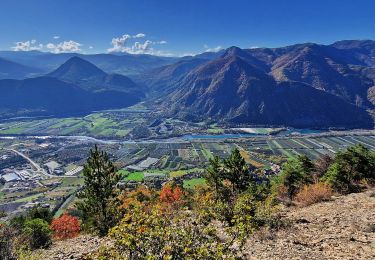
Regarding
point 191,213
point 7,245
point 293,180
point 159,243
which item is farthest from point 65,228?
point 159,243

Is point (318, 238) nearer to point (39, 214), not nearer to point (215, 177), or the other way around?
point (215, 177)

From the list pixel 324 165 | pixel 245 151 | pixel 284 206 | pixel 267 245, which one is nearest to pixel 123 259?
pixel 267 245

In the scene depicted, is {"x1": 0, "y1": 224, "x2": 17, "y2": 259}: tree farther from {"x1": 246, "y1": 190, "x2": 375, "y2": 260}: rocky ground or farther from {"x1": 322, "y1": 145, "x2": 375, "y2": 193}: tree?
{"x1": 322, "y1": 145, "x2": 375, "y2": 193}: tree

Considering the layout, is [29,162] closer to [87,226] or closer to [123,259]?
[87,226]

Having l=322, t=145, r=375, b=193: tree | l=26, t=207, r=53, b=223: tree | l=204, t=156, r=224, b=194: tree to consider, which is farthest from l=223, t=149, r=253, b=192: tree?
l=26, t=207, r=53, b=223: tree

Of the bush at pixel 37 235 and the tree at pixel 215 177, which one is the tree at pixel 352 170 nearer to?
the tree at pixel 215 177

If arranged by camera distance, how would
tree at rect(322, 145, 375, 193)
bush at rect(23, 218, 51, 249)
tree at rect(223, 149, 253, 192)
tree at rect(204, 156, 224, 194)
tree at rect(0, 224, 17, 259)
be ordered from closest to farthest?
1. tree at rect(0, 224, 17, 259)
2. bush at rect(23, 218, 51, 249)
3. tree at rect(322, 145, 375, 193)
4. tree at rect(223, 149, 253, 192)
5. tree at rect(204, 156, 224, 194)

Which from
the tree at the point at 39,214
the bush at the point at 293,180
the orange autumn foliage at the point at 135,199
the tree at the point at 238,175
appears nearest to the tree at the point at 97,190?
the orange autumn foliage at the point at 135,199

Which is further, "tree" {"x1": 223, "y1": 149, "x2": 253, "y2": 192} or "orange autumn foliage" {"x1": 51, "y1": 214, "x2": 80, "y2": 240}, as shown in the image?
"orange autumn foliage" {"x1": 51, "y1": 214, "x2": 80, "y2": 240}
